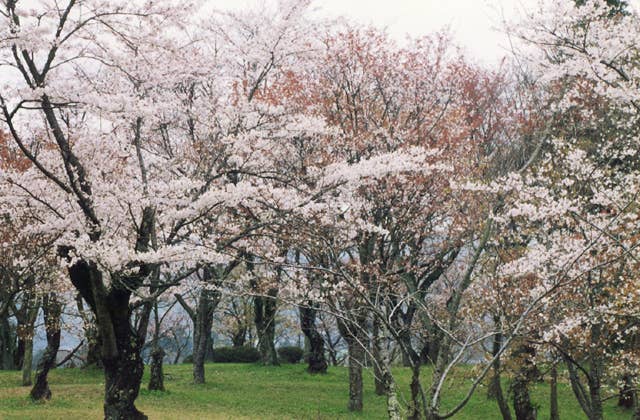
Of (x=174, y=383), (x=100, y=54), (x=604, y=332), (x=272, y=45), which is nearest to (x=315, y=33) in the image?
(x=272, y=45)

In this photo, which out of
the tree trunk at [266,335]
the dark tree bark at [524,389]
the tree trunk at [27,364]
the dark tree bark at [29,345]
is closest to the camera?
the dark tree bark at [524,389]

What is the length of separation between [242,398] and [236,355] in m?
16.7

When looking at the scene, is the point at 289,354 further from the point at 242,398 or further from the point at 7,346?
the point at 242,398

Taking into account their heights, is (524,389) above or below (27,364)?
below

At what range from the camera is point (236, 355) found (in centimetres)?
3581

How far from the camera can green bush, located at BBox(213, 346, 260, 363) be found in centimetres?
3584

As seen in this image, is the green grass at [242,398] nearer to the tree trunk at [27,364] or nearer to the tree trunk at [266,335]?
the tree trunk at [27,364]

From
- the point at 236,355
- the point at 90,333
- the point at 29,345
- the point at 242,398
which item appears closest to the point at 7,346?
the point at 236,355

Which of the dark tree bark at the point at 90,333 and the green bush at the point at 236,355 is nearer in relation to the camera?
the dark tree bark at the point at 90,333

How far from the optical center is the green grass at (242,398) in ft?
52.3

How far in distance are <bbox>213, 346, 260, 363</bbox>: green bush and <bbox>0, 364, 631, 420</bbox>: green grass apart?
341 inches

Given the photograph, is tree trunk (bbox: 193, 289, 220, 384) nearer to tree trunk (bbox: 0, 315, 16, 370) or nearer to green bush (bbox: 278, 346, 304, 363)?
green bush (bbox: 278, 346, 304, 363)

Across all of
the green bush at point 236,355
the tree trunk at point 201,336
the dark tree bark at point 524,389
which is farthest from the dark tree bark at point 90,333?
the dark tree bark at point 524,389

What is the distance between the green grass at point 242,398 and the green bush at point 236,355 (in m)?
8.65
